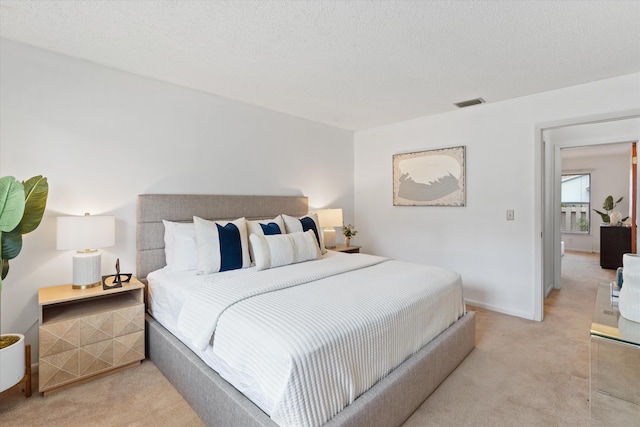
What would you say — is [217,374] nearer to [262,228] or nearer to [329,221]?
[262,228]

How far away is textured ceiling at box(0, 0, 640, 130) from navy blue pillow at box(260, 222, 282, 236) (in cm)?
136

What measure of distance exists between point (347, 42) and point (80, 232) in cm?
234

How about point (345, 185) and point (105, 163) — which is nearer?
point (105, 163)

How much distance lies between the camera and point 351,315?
1.62 meters

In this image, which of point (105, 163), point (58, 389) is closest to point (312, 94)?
point (105, 163)

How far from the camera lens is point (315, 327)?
1462 mm

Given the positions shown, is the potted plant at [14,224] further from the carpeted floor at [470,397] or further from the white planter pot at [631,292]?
the white planter pot at [631,292]

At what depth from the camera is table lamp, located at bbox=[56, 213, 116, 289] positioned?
2201 millimetres

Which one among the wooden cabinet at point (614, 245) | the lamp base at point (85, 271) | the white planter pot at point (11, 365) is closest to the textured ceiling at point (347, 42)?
the lamp base at point (85, 271)

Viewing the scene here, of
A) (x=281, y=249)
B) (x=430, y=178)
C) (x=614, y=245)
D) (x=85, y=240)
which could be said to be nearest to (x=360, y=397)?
(x=281, y=249)

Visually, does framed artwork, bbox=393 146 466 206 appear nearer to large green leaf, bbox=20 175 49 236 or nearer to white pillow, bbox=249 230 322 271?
white pillow, bbox=249 230 322 271

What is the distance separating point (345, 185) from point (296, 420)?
3.84 metres

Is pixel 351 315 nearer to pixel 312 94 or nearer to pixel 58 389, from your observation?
pixel 58 389

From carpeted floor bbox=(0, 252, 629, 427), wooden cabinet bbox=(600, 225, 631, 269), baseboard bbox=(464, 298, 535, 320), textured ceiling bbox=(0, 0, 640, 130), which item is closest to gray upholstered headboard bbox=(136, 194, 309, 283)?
carpeted floor bbox=(0, 252, 629, 427)
